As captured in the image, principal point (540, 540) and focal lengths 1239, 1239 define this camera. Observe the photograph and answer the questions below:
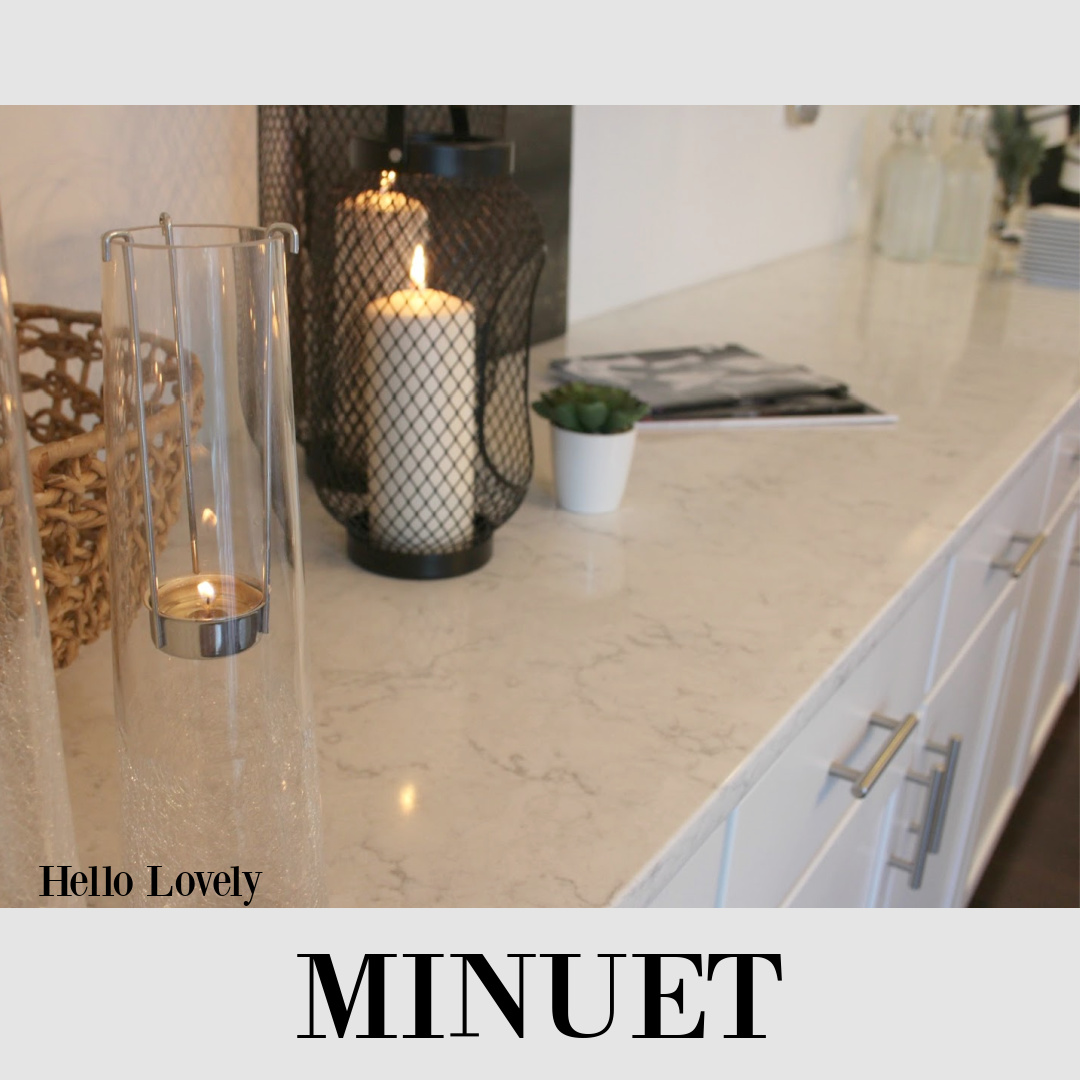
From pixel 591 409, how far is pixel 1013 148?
69.9 inches

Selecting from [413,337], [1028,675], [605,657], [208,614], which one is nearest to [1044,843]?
[1028,675]

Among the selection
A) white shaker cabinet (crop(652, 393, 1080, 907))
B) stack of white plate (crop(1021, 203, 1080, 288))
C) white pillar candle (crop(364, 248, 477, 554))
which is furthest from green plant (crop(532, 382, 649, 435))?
stack of white plate (crop(1021, 203, 1080, 288))

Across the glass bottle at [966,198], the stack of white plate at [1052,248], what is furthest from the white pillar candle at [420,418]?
the glass bottle at [966,198]

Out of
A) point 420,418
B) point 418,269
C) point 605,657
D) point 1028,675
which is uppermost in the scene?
point 418,269

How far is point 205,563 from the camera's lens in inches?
18.7

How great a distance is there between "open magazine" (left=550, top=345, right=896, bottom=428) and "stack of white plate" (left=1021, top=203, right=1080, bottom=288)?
34.2 inches

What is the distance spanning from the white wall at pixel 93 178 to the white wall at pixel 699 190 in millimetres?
664

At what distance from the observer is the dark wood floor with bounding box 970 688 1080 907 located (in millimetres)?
1840

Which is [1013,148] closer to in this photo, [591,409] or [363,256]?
[591,409]

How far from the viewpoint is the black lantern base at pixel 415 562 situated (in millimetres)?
897

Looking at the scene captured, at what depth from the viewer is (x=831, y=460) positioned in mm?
Result: 1198

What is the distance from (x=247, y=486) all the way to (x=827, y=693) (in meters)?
0.47

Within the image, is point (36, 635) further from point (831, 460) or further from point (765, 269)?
point (765, 269)
